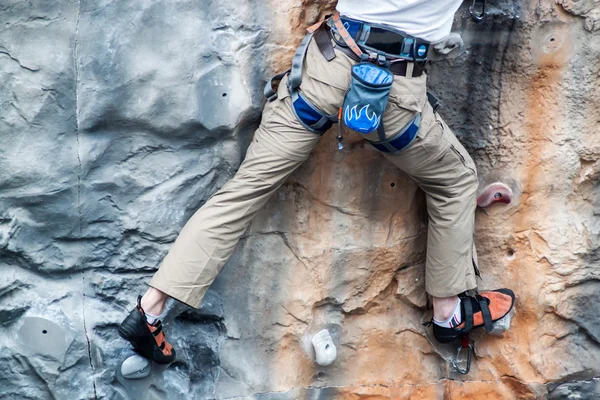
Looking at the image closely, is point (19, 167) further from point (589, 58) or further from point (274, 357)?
point (589, 58)

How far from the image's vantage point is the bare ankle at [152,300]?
2.80m

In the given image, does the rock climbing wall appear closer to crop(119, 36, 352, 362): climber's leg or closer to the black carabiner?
the black carabiner

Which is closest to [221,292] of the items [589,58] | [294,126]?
[294,126]

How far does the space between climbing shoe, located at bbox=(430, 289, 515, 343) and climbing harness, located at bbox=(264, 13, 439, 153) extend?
81 centimetres

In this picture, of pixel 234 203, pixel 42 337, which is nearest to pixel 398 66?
pixel 234 203

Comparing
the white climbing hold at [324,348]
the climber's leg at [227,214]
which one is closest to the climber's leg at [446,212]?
the climber's leg at [227,214]

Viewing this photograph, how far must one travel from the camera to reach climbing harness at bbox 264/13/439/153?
2598 mm

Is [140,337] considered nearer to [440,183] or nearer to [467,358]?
[440,183]

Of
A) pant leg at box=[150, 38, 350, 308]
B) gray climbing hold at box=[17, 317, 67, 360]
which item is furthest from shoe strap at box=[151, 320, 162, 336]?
gray climbing hold at box=[17, 317, 67, 360]

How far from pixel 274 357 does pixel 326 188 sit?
2.38 ft

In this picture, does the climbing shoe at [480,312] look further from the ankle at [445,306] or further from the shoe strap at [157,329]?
the shoe strap at [157,329]

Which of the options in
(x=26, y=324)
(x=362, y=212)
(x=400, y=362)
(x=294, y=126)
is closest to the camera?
(x=294, y=126)

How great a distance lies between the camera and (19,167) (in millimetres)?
2803

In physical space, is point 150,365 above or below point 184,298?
below
